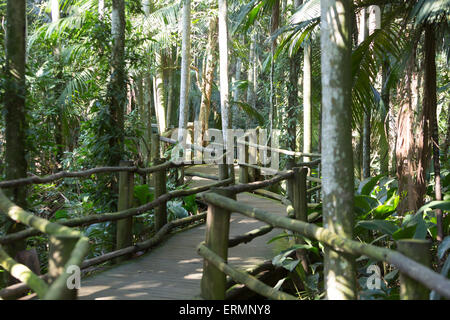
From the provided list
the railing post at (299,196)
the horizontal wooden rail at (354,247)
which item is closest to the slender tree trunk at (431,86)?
the railing post at (299,196)

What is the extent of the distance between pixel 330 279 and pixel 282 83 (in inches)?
373

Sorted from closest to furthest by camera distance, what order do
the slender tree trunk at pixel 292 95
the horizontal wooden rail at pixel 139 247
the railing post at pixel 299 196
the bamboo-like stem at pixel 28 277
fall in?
the bamboo-like stem at pixel 28 277 < the horizontal wooden rail at pixel 139 247 < the railing post at pixel 299 196 < the slender tree trunk at pixel 292 95

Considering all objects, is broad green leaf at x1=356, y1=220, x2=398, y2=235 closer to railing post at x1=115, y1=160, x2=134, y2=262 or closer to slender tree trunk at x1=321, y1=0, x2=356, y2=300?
slender tree trunk at x1=321, y1=0, x2=356, y2=300

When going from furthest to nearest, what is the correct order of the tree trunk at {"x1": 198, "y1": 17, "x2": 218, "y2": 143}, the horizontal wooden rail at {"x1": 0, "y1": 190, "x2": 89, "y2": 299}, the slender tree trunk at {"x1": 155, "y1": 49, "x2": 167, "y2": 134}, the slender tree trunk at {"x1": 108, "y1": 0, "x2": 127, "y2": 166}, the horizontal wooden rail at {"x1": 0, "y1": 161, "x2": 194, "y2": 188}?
the slender tree trunk at {"x1": 155, "y1": 49, "x2": 167, "y2": 134} → the tree trunk at {"x1": 198, "y1": 17, "x2": 218, "y2": 143} → the slender tree trunk at {"x1": 108, "y1": 0, "x2": 127, "y2": 166} → the horizontal wooden rail at {"x1": 0, "y1": 161, "x2": 194, "y2": 188} → the horizontal wooden rail at {"x1": 0, "y1": 190, "x2": 89, "y2": 299}

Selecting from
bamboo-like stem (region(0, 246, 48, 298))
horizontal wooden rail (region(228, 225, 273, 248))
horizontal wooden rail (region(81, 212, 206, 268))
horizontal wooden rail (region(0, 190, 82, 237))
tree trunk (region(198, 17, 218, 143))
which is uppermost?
tree trunk (region(198, 17, 218, 143))

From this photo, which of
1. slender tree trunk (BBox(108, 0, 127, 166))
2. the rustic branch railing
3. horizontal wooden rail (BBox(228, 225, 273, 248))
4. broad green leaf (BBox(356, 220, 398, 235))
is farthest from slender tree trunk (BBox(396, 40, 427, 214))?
slender tree trunk (BBox(108, 0, 127, 166))

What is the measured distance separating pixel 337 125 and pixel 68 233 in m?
1.83

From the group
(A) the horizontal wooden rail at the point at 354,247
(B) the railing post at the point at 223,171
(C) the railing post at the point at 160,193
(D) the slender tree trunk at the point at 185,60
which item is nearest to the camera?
(A) the horizontal wooden rail at the point at 354,247

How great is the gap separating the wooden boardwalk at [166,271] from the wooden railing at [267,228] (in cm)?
36

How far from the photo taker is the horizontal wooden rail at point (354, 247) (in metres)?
1.79

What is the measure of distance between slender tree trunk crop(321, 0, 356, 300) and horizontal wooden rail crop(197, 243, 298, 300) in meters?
0.44

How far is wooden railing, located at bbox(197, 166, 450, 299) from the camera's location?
1977mm

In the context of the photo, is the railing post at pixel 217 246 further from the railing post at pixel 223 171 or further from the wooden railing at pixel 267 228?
the railing post at pixel 223 171

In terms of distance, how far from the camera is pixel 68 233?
7.14 feet
